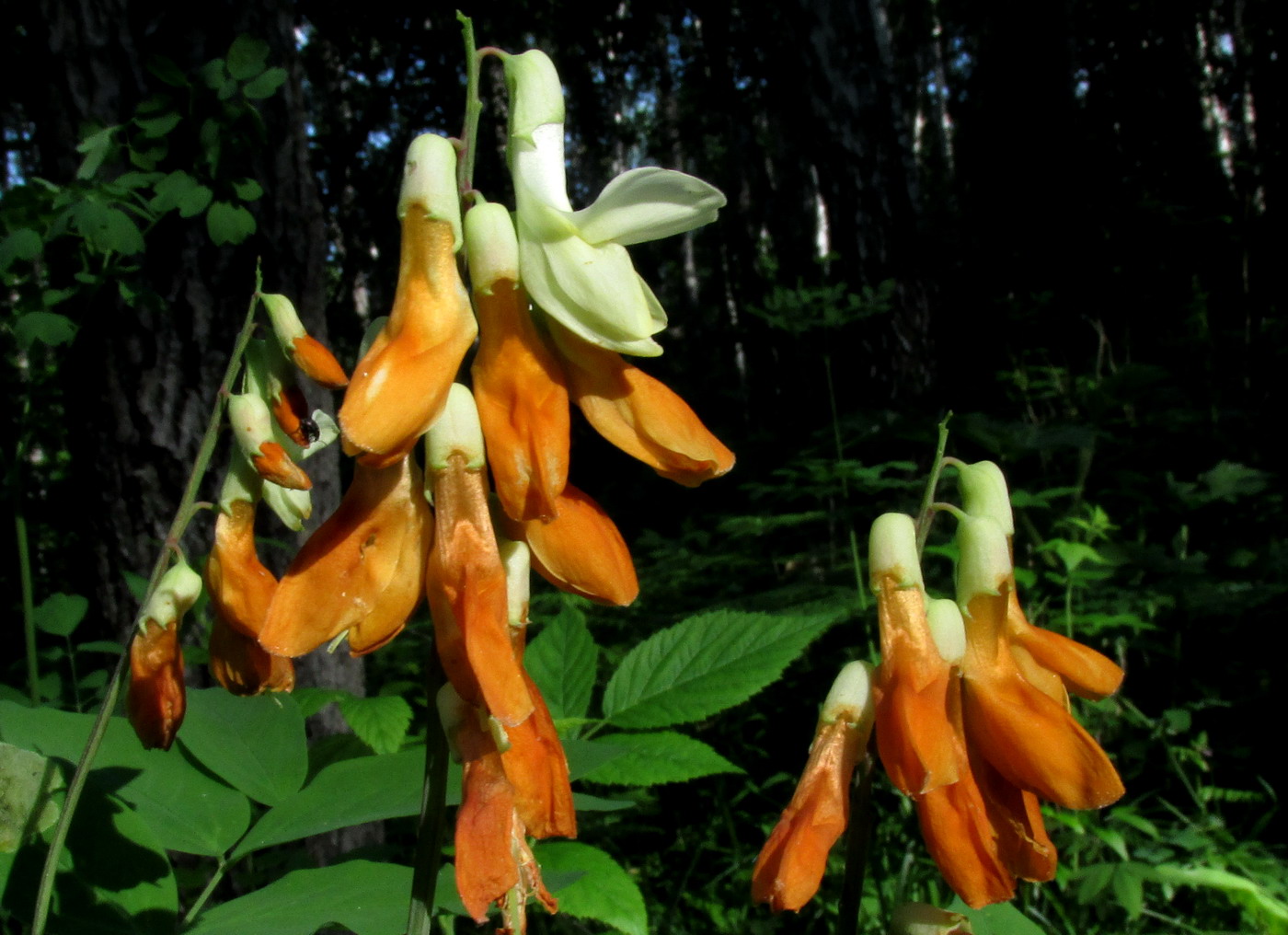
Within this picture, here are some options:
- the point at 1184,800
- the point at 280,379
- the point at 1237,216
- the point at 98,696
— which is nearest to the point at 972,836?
the point at 280,379

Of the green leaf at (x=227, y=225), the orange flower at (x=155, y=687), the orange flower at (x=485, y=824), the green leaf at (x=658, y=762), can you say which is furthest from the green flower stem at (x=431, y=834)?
the green leaf at (x=227, y=225)

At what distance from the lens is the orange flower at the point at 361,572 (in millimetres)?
690

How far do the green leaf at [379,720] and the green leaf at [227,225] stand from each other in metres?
1.06

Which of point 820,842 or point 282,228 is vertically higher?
point 282,228

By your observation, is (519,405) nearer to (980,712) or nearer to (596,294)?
(596,294)

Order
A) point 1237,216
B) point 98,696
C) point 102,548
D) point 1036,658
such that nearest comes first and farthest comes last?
point 1036,658 < point 98,696 < point 102,548 < point 1237,216

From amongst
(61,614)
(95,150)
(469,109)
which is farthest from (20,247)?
(469,109)

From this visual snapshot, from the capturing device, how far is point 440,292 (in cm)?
78

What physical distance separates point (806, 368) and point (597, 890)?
15.8ft

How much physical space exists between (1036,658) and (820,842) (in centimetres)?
31

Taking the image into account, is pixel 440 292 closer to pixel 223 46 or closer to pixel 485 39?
pixel 223 46

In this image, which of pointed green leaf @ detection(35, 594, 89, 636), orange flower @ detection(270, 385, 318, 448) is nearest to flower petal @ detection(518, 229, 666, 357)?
orange flower @ detection(270, 385, 318, 448)

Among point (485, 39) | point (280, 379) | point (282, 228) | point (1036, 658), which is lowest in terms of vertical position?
point (1036, 658)

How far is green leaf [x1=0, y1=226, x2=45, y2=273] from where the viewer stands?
6.41 ft
